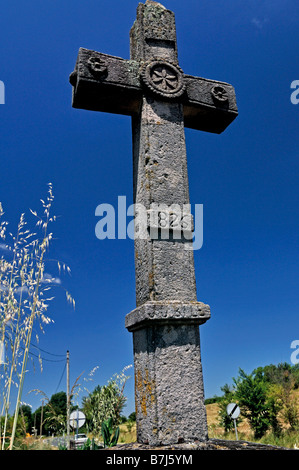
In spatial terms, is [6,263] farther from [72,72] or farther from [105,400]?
[105,400]

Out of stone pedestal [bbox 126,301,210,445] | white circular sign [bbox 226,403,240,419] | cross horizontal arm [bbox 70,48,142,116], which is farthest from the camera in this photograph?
white circular sign [bbox 226,403,240,419]

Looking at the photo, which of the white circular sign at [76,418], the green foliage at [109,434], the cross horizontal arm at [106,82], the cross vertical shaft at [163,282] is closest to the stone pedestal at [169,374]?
the cross vertical shaft at [163,282]

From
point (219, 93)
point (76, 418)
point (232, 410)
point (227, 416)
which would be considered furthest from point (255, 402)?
point (219, 93)

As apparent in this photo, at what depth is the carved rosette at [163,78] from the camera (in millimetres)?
3432

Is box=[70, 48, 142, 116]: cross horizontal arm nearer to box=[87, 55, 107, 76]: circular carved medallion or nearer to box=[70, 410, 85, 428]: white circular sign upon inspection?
box=[87, 55, 107, 76]: circular carved medallion

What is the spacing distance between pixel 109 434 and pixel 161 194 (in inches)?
106

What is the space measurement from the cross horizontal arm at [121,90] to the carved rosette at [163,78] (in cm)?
6

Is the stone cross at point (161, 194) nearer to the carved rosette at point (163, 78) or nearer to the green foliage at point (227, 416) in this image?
the carved rosette at point (163, 78)

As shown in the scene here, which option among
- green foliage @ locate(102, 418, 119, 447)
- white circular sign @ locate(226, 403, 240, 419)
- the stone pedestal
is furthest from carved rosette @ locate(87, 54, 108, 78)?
white circular sign @ locate(226, 403, 240, 419)

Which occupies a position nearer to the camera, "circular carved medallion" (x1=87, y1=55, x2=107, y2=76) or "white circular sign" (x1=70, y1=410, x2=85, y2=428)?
"circular carved medallion" (x1=87, y1=55, x2=107, y2=76)

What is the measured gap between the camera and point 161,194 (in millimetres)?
3104

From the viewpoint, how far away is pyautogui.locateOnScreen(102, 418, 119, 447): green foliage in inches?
153

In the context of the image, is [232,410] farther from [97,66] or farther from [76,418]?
[97,66]
